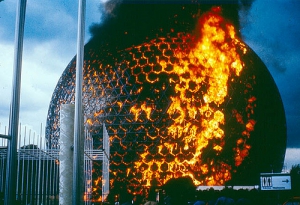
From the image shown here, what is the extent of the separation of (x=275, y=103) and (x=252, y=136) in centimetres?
325

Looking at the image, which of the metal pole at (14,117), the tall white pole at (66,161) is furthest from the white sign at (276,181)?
the metal pole at (14,117)

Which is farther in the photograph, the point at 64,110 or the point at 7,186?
the point at 64,110

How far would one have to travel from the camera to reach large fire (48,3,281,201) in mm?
20984

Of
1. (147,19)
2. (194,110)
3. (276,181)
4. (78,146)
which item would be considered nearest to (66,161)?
(78,146)

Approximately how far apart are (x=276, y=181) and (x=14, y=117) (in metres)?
7.18

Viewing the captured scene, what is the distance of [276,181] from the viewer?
8.77 meters

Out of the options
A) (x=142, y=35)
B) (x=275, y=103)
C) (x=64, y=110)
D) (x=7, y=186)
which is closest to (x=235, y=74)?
(x=275, y=103)

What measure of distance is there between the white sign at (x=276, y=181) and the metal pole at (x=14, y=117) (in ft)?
23.0

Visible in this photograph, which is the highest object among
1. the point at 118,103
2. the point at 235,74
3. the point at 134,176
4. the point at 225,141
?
the point at 235,74

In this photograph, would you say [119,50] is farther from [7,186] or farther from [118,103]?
[7,186]

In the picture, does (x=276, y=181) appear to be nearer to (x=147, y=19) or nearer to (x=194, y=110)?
(x=194, y=110)

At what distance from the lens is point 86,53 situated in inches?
984

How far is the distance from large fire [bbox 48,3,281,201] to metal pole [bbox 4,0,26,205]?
18.2 meters

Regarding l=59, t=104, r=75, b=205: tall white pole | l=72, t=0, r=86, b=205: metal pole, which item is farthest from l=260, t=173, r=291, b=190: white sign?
l=72, t=0, r=86, b=205: metal pole
